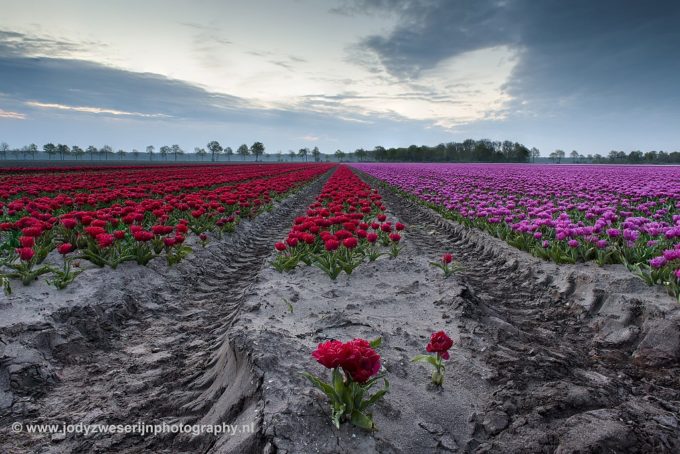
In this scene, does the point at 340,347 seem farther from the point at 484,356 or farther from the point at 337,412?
the point at 484,356

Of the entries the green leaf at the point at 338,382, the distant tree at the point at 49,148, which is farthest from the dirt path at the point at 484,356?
the distant tree at the point at 49,148

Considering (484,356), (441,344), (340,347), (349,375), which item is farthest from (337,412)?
(484,356)

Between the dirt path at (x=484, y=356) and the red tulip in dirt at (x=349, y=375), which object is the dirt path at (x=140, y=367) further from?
the red tulip in dirt at (x=349, y=375)

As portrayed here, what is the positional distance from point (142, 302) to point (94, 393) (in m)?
2.35

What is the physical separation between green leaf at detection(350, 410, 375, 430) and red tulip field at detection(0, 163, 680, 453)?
0.5 inches

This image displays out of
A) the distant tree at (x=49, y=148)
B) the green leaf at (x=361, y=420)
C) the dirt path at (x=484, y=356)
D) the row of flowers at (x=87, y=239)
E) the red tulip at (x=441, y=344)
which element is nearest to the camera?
Result: the green leaf at (x=361, y=420)

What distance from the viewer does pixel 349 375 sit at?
2.64 meters

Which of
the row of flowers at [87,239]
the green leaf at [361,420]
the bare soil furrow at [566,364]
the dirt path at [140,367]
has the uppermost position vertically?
the row of flowers at [87,239]

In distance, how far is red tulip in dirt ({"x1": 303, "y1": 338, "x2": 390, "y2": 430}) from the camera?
2465mm

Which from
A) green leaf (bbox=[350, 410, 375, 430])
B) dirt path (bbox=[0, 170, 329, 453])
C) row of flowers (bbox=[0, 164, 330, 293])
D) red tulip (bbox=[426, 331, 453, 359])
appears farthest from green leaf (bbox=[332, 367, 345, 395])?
row of flowers (bbox=[0, 164, 330, 293])

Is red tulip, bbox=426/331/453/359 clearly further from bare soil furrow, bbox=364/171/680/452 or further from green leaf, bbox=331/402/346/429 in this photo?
green leaf, bbox=331/402/346/429

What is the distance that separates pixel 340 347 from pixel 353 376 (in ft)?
0.71

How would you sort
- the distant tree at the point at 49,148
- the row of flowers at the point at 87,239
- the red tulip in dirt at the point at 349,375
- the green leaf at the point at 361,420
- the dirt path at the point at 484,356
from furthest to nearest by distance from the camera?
the distant tree at the point at 49,148, the row of flowers at the point at 87,239, the dirt path at the point at 484,356, the green leaf at the point at 361,420, the red tulip in dirt at the point at 349,375

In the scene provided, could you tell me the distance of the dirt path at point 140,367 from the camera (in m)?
3.18
